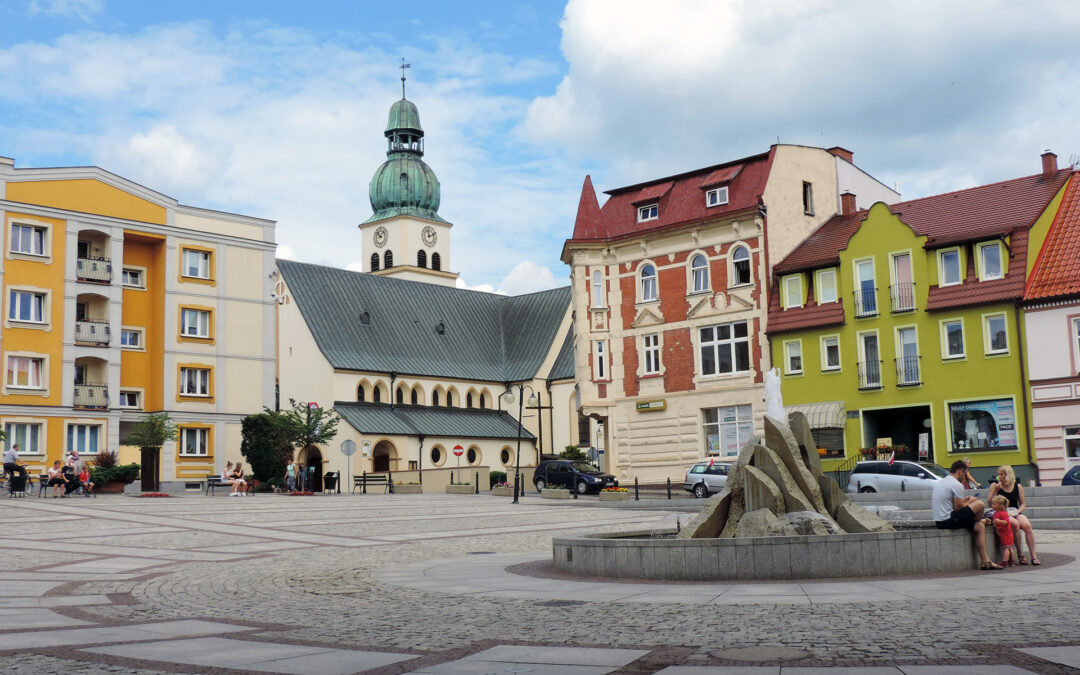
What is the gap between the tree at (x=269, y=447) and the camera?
186 feet

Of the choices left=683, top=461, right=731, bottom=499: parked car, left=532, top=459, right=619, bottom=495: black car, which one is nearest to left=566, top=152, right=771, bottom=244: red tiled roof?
left=532, top=459, right=619, bottom=495: black car

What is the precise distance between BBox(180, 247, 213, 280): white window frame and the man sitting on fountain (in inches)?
1878

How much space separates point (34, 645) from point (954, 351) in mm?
36007

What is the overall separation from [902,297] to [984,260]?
3.17m

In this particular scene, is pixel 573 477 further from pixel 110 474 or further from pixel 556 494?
pixel 110 474

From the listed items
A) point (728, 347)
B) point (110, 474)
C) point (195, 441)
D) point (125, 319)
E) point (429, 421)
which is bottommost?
point (110, 474)

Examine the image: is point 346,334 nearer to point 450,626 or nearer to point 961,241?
point 961,241

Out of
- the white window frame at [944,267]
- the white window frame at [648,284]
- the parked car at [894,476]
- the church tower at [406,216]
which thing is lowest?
the parked car at [894,476]

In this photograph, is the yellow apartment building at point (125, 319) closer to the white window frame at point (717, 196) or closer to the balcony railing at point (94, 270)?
the balcony railing at point (94, 270)

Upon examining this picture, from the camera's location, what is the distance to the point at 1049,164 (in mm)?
41594

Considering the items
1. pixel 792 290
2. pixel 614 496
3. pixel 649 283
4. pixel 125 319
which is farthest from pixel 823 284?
pixel 125 319

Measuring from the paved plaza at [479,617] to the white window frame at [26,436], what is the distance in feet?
107

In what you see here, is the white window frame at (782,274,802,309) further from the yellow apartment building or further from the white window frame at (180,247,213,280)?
the white window frame at (180,247,213,280)

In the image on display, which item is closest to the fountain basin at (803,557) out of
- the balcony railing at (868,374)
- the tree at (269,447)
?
the balcony railing at (868,374)
